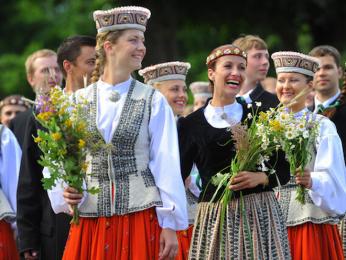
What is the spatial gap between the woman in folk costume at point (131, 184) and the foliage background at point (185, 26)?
38.4 feet

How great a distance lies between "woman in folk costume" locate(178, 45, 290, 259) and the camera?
752 cm

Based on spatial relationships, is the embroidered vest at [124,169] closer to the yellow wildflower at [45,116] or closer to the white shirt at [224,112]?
the yellow wildflower at [45,116]

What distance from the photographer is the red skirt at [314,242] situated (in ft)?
27.5

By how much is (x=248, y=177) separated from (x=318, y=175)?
99cm

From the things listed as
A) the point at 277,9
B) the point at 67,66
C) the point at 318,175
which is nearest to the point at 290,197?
the point at 318,175

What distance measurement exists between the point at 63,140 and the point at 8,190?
256cm

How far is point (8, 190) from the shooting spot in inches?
354

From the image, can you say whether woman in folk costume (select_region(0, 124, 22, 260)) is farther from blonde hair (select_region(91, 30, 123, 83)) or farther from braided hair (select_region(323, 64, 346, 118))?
braided hair (select_region(323, 64, 346, 118))

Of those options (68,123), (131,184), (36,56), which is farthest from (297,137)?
(36,56)

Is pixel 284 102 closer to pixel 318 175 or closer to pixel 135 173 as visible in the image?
pixel 318 175

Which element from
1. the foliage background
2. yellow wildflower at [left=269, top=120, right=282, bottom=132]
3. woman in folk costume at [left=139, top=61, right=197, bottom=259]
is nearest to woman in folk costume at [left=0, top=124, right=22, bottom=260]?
woman in folk costume at [left=139, top=61, right=197, bottom=259]

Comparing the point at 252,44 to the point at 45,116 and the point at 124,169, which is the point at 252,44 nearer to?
the point at 124,169

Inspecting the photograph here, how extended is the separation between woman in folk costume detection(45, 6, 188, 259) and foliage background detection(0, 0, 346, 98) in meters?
11.7

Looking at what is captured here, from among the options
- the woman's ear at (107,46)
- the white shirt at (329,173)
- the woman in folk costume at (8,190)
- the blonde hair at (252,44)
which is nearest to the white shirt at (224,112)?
the white shirt at (329,173)
